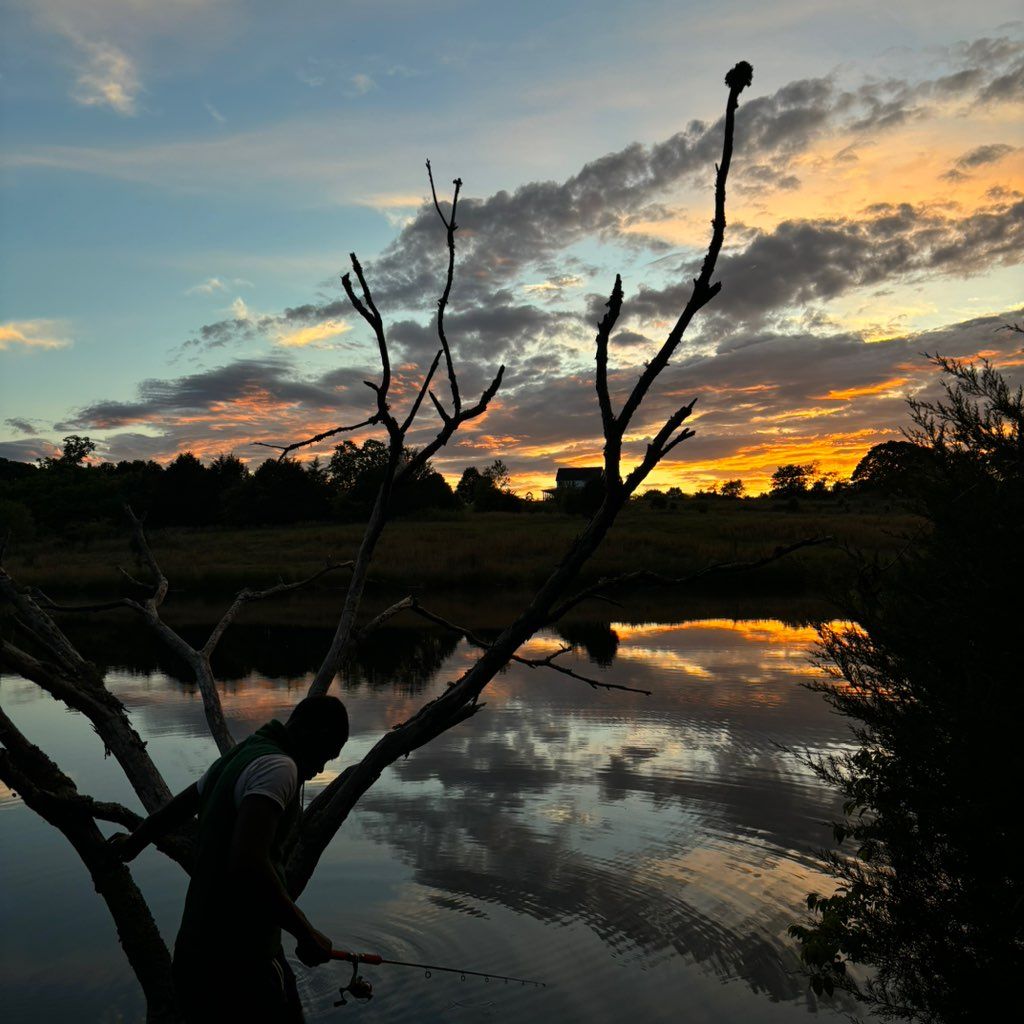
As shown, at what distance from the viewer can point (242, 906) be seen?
265 centimetres

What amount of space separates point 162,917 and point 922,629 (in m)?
6.18

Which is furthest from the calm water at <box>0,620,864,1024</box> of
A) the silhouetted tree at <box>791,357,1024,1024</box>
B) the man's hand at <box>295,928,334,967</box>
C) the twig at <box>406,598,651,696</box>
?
the man's hand at <box>295,928,334,967</box>

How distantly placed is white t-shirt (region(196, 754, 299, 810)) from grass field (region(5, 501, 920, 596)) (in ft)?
82.9

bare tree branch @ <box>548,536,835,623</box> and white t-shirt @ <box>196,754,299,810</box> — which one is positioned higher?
bare tree branch @ <box>548,536,835,623</box>

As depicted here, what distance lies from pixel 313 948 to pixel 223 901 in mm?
356

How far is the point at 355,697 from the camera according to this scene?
638 inches

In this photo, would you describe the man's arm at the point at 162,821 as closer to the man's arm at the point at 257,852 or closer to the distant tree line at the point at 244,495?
the man's arm at the point at 257,852

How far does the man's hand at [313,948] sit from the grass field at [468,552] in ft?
82.1

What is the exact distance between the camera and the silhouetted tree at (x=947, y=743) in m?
4.58

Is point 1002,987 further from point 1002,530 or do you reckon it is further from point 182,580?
point 182,580

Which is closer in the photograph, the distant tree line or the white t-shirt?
the white t-shirt

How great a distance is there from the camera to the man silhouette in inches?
100

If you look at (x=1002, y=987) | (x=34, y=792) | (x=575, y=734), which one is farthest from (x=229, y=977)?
(x=575, y=734)

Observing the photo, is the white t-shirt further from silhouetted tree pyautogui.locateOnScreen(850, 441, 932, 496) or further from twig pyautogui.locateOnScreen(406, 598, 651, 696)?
silhouetted tree pyautogui.locateOnScreen(850, 441, 932, 496)
